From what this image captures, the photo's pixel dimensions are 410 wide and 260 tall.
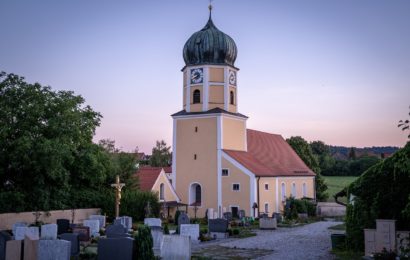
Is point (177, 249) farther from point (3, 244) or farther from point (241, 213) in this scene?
point (241, 213)

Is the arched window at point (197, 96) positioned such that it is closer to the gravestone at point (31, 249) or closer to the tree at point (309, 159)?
the tree at point (309, 159)

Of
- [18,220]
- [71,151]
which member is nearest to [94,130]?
[71,151]

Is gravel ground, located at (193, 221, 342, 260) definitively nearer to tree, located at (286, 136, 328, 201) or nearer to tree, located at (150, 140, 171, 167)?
tree, located at (286, 136, 328, 201)

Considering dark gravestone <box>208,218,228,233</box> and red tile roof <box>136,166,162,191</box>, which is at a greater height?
red tile roof <box>136,166,162,191</box>

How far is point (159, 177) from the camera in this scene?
120 ft

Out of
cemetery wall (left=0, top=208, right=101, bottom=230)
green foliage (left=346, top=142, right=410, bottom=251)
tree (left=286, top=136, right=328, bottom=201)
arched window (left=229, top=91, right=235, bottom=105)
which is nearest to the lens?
green foliage (left=346, top=142, right=410, bottom=251)

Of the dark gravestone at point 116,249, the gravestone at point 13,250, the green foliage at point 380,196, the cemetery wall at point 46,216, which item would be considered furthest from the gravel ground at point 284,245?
the cemetery wall at point 46,216

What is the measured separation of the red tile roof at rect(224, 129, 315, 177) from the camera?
1428 inches

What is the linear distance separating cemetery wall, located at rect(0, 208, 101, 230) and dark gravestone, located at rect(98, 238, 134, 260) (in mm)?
12877

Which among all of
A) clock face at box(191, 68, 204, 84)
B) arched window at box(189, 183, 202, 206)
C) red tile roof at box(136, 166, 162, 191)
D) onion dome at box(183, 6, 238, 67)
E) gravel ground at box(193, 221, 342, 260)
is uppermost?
onion dome at box(183, 6, 238, 67)

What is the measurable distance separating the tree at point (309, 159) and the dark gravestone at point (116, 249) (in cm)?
4067

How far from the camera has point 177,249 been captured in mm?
15047

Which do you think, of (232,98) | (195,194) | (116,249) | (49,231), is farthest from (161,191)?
(116,249)

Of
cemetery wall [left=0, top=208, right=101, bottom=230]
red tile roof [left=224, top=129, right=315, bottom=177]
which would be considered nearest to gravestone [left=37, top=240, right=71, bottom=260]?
cemetery wall [left=0, top=208, right=101, bottom=230]
